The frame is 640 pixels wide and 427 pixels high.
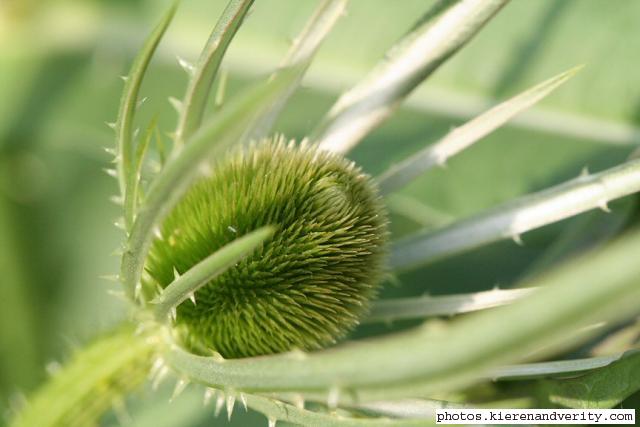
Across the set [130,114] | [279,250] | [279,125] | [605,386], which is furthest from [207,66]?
[279,125]

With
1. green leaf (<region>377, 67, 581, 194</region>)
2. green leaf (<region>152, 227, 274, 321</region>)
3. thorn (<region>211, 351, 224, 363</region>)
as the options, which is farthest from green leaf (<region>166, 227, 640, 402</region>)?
green leaf (<region>377, 67, 581, 194</region>)

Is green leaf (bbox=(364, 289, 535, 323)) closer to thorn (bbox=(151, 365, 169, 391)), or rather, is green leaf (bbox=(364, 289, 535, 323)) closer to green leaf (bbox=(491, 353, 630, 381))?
green leaf (bbox=(491, 353, 630, 381))

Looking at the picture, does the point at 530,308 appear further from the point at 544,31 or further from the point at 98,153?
the point at 98,153

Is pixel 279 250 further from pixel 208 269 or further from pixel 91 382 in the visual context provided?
pixel 91 382

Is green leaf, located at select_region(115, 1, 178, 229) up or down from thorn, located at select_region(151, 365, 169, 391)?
up

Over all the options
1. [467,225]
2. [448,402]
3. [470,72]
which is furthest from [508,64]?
[448,402]
